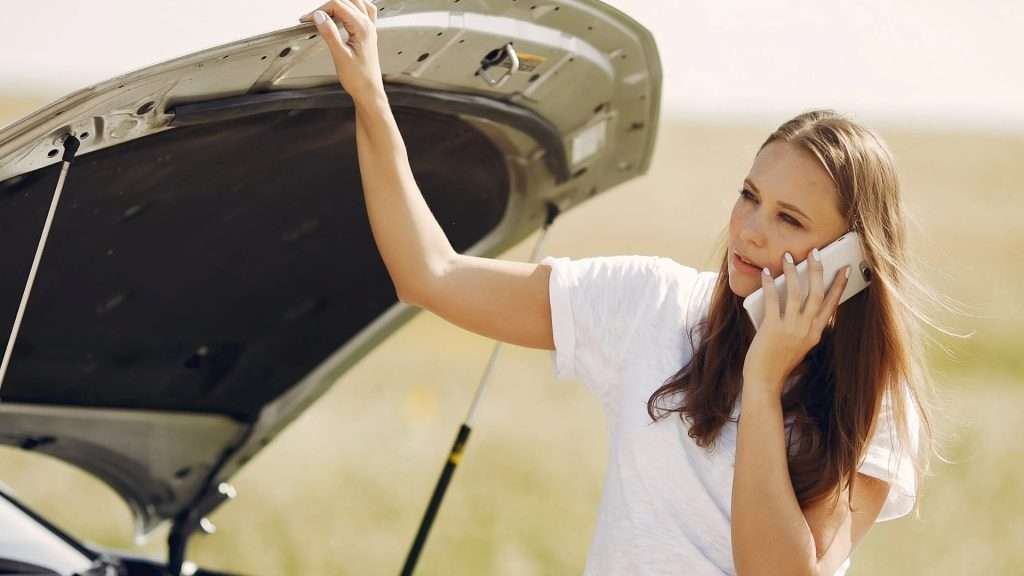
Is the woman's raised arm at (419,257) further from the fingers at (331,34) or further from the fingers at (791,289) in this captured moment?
the fingers at (791,289)

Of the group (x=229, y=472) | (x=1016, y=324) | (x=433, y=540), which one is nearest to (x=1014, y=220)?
(x=1016, y=324)

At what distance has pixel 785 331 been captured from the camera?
2.26m

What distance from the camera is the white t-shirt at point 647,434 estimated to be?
2.31 m

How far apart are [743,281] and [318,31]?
2.79 feet

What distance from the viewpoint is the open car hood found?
7.02ft

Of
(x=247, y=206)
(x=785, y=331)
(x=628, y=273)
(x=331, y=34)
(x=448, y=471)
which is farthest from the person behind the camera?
(x=448, y=471)

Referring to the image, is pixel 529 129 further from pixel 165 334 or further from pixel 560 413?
pixel 560 413

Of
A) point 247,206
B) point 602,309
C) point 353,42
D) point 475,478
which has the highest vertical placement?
point 353,42

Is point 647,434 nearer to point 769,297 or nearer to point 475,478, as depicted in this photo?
point 769,297

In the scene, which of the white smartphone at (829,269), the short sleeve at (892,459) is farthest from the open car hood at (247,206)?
the short sleeve at (892,459)

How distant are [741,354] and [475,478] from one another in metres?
7.91

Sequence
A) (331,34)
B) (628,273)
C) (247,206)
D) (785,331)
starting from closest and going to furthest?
1. (331,34)
2. (785,331)
3. (628,273)
4. (247,206)

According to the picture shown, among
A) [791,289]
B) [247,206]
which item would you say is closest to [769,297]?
[791,289]

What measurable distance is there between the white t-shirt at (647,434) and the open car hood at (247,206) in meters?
0.40
